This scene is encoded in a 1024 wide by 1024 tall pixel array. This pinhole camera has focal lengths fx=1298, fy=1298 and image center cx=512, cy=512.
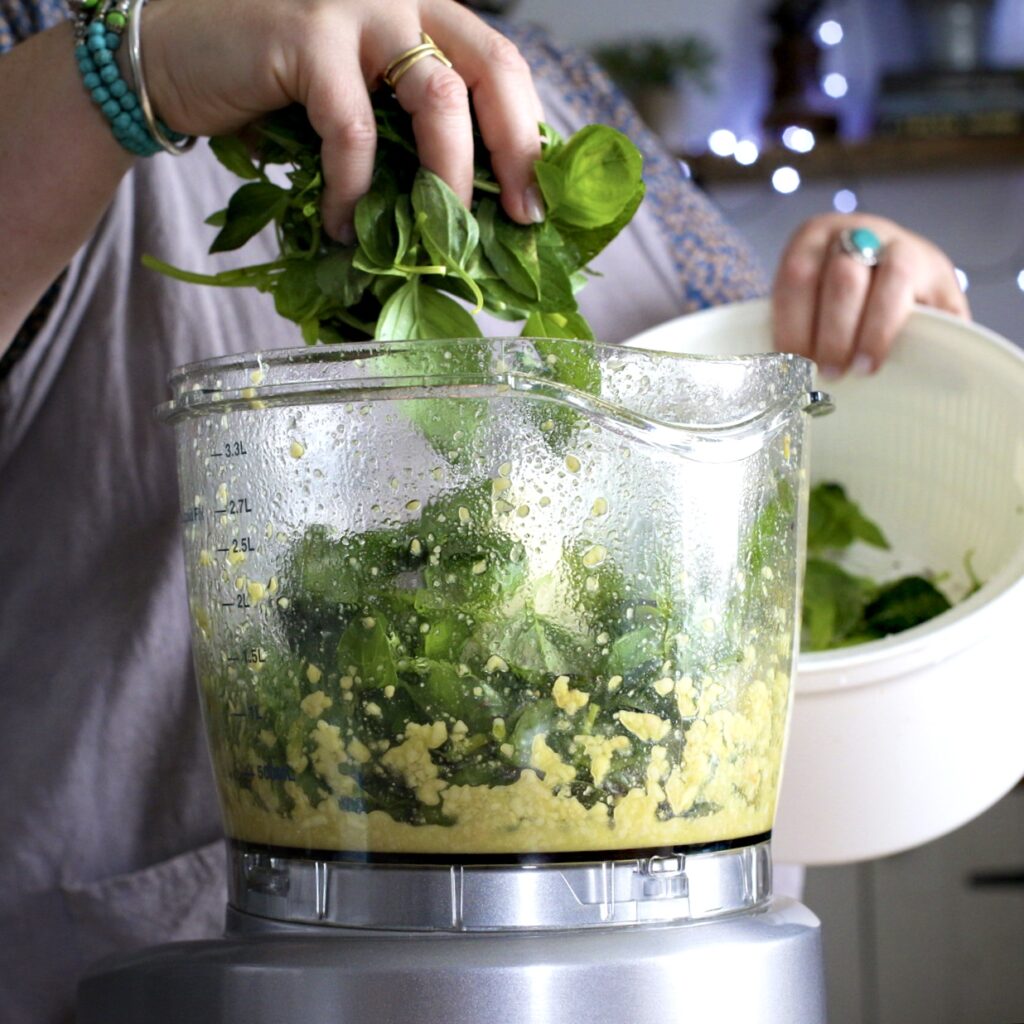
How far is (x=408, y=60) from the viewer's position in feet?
1.33

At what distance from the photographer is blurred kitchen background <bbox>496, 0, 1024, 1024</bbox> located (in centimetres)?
179

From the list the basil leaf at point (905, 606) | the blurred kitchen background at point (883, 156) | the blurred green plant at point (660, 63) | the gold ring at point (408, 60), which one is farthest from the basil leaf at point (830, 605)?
the blurred green plant at point (660, 63)

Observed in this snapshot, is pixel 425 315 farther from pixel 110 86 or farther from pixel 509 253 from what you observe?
pixel 110 86

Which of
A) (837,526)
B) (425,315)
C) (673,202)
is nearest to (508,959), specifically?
(425,315)

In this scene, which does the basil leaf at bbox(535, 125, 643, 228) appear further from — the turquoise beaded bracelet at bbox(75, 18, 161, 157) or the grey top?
the grey top

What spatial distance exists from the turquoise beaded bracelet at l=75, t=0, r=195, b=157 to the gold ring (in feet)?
0.28

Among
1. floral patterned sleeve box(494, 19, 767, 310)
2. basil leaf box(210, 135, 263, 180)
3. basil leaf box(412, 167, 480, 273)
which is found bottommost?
basil leaf box(412, 167, 480, 273)

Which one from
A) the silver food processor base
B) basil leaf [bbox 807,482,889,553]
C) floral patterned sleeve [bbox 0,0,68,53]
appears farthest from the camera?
basil leaf [bbox 807,482,889,553]

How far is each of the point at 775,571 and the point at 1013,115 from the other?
1.76 meters

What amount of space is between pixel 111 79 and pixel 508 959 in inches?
12.2

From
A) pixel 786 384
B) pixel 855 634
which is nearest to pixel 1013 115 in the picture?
pixel 855 634

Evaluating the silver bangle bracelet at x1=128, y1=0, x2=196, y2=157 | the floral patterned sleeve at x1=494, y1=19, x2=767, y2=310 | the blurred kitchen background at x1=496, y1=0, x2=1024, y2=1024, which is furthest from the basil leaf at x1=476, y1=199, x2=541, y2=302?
the blurred kitchen background at x1=496, y1=0, x2=1024, y2=1024

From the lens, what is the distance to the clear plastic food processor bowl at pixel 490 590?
0.36m

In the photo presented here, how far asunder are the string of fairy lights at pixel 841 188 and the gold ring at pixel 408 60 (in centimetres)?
164
